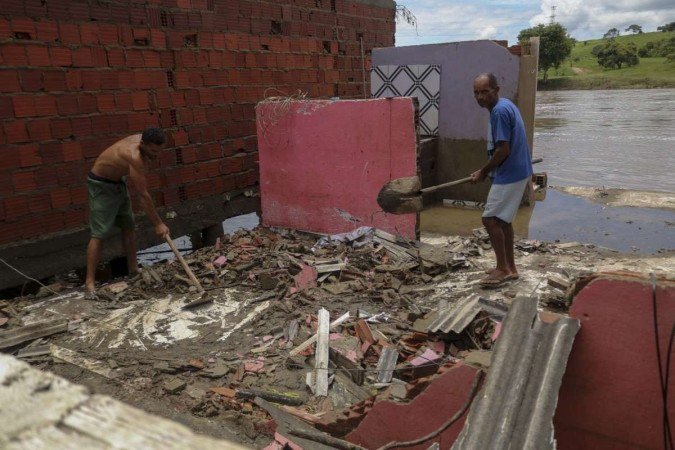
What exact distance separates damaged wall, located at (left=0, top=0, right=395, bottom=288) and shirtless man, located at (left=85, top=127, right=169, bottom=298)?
0.50 meters

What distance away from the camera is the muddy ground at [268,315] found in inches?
150

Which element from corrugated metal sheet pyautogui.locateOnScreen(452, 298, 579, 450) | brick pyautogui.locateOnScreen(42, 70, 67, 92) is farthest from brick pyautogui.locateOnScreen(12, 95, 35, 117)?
corrugated metal sheet pyautogui.locateOnScreen(452, 298, 579, 450)

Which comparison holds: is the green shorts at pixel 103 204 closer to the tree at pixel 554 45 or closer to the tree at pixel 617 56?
the tree at pixel 554 45

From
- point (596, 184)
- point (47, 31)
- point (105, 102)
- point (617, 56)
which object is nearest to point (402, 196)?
point (105, 102)

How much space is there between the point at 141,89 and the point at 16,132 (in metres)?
1.67

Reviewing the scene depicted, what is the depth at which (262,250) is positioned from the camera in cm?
680

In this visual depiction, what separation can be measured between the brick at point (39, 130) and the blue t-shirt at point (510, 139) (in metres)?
4.74

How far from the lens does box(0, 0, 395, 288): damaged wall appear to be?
5.50 metres

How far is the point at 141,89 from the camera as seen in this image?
6.63 m

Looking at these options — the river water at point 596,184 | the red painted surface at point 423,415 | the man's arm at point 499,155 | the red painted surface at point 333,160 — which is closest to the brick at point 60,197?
the river water at point 596,184

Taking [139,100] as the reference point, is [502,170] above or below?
below

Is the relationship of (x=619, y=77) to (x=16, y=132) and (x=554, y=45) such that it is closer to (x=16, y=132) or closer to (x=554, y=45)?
(x=554, y=45)

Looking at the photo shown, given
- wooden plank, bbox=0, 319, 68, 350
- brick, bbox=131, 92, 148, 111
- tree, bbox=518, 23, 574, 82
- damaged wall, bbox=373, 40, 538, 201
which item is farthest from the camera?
tree, bbox=518, 23, 574, 82

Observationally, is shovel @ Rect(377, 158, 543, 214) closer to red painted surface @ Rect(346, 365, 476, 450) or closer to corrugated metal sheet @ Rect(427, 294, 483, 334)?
corrugated metal sheet @ Rect(427, 294, 483, 334)
